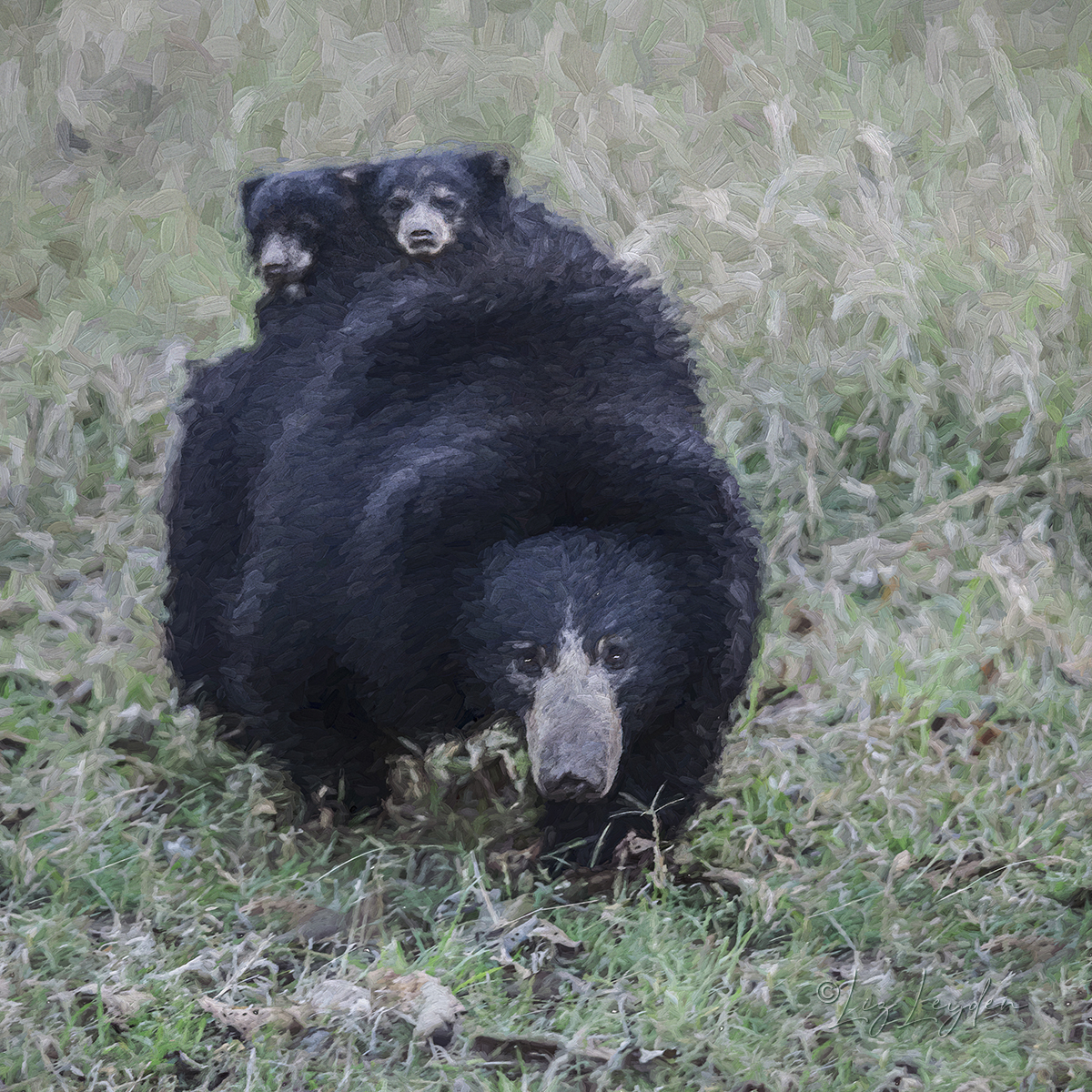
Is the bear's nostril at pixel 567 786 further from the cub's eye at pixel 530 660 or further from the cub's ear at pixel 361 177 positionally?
the cub's ear at pixel 361 177

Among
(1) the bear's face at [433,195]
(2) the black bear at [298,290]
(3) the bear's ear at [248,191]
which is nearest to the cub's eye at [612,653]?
(2) the black bear at [298,290]

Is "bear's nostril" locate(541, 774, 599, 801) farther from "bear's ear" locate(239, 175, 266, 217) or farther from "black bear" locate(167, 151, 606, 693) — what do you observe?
"bear's ear" locate(239, 175, 266, 217)

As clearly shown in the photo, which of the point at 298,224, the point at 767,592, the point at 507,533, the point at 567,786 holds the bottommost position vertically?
the point at 767,592

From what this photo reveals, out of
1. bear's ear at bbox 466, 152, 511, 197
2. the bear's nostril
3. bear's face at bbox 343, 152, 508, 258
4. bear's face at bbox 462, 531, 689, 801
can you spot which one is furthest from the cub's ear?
the bear's nostril

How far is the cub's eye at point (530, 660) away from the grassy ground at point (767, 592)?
0.53 meters

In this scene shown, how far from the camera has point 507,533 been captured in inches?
103

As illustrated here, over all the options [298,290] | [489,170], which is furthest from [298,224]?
[489,170]

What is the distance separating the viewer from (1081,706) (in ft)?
11.0

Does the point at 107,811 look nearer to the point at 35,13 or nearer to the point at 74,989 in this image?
the point at 74,989

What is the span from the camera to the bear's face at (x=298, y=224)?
3.24 meters

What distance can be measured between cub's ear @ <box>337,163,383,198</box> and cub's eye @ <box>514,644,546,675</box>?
1402mm

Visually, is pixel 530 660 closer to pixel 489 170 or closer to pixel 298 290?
pixel 298 290

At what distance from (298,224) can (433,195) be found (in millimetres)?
341

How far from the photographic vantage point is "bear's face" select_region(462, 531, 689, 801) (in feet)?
8.30
